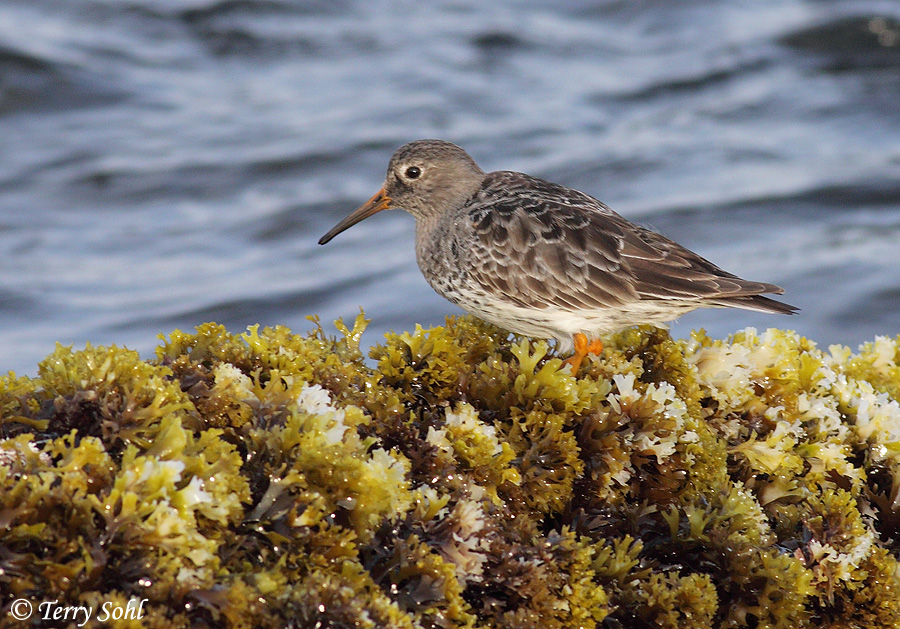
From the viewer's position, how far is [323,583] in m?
2.93

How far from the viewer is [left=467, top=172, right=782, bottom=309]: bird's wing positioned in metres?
5.21

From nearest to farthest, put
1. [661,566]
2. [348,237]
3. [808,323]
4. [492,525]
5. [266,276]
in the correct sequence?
[492,525], [661,566], [808,323], [266,276], [348,237]


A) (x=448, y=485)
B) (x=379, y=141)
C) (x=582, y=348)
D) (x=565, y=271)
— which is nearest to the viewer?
(x=448, y=485)

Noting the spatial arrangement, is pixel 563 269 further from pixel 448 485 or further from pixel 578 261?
pixel 448 485

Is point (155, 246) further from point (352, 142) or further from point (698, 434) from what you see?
point (698, 434)

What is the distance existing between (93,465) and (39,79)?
13483 millimetres

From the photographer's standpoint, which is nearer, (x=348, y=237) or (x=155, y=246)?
(x=155, y=246)

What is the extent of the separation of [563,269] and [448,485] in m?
2.18

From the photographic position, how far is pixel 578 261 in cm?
540

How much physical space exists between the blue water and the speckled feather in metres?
3.99

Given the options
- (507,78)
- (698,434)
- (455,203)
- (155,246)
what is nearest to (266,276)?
(155,246)

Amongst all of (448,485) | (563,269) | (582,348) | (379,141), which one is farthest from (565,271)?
(379,141)

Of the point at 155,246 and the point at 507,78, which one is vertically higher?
the point at 507,78

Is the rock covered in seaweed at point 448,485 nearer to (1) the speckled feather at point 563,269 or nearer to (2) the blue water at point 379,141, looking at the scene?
(1) the speckled feather at point 563,269
